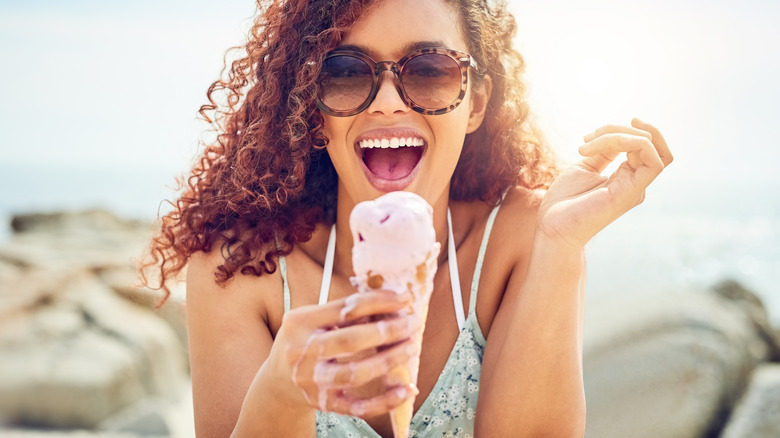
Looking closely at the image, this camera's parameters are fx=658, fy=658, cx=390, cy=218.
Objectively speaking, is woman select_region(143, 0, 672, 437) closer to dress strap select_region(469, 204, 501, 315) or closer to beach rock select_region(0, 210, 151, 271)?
dress strap select_region(469, 204, 501, 315)

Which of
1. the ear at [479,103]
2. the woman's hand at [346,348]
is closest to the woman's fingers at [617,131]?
the ear at [479,103]

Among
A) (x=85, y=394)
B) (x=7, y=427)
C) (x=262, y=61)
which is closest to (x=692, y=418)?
(x=262, y=61)

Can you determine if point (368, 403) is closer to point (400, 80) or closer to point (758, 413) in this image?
point (400, 80)

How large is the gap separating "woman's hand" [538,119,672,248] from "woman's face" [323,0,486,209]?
1.69 ft

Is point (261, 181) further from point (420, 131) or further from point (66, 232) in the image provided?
point (66, 232)

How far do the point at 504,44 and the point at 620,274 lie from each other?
33.4ft

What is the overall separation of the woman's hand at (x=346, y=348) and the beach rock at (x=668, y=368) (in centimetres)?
310

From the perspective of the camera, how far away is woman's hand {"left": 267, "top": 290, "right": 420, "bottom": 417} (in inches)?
70.4

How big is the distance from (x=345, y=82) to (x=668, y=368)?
3.35 metres

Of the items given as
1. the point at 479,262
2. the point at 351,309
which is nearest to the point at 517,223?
the point at 479,262

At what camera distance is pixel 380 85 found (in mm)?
2648

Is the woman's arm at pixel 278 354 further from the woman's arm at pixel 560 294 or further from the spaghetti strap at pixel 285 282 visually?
the woman's arm at pixel 560 294

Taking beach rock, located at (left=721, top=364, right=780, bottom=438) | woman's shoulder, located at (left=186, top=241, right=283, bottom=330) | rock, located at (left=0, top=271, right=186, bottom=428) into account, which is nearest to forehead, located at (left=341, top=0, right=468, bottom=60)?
woman's shoulder, located at (left=186, top=241, right=283, bottom=330)

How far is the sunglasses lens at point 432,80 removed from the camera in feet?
8.64
